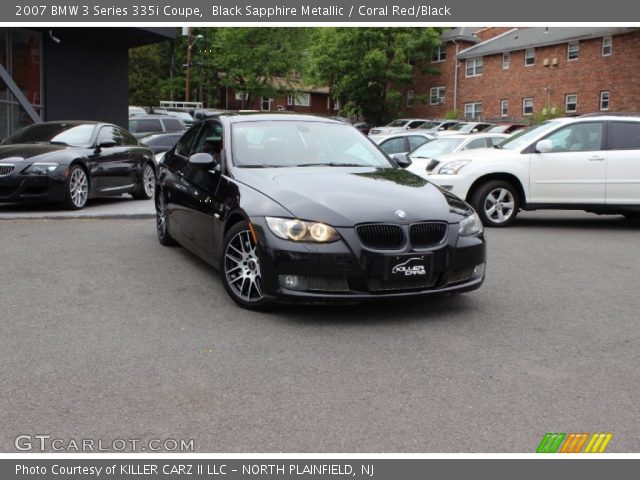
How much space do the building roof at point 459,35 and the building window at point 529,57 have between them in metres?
7.16

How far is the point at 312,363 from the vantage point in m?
4.80

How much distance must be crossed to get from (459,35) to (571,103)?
41.7ft

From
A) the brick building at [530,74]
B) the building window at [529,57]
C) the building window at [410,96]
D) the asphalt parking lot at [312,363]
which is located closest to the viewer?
the asphalt parking lot at [312,363]

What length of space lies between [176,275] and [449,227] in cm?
278

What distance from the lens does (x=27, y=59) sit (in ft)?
64.6

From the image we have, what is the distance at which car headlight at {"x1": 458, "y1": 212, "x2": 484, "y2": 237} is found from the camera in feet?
19.7

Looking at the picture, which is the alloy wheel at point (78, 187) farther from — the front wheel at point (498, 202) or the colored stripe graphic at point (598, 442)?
the colored stripe graphic at point (598, 442)

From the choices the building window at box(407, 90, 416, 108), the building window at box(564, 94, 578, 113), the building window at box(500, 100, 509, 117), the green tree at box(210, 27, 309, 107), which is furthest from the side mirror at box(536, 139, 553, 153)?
the building window at box(407, 90, 416, 108)

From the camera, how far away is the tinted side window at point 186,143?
326 inches

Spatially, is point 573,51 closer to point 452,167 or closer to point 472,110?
point 472,110

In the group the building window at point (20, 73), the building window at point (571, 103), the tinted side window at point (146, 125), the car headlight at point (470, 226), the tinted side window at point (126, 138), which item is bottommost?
the car headlight at point (470, 226)

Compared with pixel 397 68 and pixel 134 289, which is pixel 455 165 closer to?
pixel 134 289

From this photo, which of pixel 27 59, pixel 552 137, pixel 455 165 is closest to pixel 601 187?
pixel 552 137

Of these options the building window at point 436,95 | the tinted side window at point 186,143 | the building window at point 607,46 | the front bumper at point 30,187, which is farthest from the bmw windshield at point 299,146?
the building window at point 436,95
